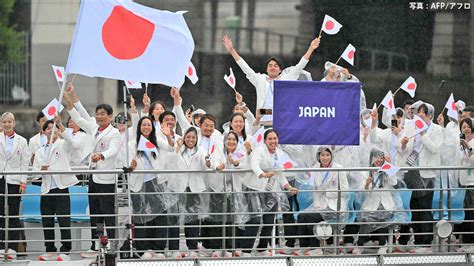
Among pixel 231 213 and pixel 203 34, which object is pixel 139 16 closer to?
pixel 231 213

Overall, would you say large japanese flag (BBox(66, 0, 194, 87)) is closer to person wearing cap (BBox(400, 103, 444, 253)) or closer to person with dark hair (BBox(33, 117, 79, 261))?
person with dark hair (BBox(33, 117, 79, 261))

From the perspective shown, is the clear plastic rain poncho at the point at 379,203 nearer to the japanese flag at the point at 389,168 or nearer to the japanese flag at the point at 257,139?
the japanese flag at the point at 389,168

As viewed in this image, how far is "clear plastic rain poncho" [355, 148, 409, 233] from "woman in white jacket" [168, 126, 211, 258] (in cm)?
161

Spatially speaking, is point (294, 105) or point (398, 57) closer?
point (294, 105)

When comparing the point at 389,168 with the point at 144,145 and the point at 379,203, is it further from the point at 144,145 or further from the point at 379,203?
the point at 144,145

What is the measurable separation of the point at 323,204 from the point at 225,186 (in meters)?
1.00

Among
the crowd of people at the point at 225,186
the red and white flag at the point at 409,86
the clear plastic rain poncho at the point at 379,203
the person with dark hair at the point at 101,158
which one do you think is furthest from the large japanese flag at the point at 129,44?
the red and white flag at the point at 409,86

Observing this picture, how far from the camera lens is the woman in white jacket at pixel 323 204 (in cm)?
1336

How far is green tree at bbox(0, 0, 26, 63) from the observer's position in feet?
58.6

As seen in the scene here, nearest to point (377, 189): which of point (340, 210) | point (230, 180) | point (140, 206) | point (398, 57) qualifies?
point (340, 210)

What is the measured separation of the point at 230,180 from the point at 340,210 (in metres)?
1.13

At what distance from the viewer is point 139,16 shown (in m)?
12.7

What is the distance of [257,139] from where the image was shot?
13.5 metres

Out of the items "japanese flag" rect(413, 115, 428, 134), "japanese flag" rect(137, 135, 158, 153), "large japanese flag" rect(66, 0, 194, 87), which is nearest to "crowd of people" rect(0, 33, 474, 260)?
"japanese flag" rect(137, 135, 158, 153)
